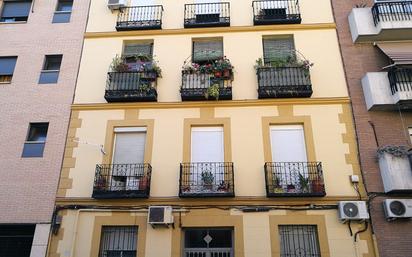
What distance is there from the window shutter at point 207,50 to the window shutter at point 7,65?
242 inches

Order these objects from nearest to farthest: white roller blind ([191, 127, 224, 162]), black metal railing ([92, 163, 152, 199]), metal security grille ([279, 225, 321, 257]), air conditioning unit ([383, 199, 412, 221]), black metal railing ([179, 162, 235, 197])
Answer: air conditioning unit ([383, 199, 412, 221]), metal security grille ([279, 225, 321, 257]), black metal railing ([179, 162, 235, 197]), black metal railing ([92, 163, 152, 199]), white roller blind ([191, 127, 224, 162])

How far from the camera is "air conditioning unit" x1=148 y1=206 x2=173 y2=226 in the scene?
943cm

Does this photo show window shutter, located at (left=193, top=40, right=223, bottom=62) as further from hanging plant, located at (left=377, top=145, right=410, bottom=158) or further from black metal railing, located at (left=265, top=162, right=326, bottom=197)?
hanging plant, located at (left=377, top=145, right=410, bottom=158)

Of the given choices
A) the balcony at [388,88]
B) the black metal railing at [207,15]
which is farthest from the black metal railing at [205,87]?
the balcony at [388,88]

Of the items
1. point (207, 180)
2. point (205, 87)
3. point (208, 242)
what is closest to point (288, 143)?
point (207, 180)

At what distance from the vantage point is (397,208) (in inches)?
364

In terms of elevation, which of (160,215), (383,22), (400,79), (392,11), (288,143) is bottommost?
(160,215)

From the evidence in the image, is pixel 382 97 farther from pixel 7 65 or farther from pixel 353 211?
pixel 7 65

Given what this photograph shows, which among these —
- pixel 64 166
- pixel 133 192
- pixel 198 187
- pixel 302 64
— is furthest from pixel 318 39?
pixel 64 166

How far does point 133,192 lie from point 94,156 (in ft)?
5.93

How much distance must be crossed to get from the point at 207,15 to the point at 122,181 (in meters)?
6.36

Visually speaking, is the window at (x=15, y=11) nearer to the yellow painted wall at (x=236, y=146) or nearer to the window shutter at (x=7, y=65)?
the window shutter at (x=7, y=65)

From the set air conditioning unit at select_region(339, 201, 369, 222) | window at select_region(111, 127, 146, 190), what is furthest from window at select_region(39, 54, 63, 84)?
air conditioning unit at select_region(339, 201, 369, 222)

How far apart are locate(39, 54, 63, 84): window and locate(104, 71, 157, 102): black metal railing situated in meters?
1.85
